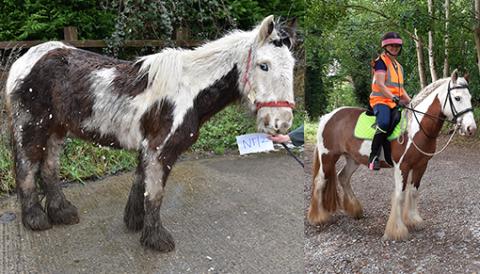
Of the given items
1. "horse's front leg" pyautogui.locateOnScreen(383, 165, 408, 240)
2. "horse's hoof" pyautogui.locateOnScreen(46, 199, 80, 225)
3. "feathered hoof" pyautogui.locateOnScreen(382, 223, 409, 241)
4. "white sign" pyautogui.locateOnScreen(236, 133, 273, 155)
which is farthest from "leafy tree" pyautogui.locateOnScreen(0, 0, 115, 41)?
"feathered hoof" pyautogui.locateOnScreen(382, 223, 409, 241)

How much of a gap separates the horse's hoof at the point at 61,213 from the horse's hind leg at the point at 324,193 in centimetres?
205

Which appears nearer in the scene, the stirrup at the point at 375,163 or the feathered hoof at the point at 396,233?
the feathered hoof at the point at 396,233

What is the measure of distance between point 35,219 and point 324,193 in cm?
245

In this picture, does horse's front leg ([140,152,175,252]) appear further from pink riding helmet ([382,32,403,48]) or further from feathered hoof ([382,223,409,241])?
pink riding helmet ([382,32,403,48])

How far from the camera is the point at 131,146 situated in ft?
9.81

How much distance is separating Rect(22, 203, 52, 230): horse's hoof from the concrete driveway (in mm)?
52

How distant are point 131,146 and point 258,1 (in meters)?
4.22

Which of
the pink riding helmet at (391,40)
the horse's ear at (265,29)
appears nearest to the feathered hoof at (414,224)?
the pink riding helmet at (391,40)

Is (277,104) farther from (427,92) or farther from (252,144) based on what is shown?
(252,144)

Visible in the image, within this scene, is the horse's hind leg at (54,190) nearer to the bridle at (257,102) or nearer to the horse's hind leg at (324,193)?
the bridle at (257,102)

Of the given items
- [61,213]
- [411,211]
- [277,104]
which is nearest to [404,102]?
[411,211]

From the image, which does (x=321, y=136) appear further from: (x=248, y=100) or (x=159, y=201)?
(x=159, y=201)

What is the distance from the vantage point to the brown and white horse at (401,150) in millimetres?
3164

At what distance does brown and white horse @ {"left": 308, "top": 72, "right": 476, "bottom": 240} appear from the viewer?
3164mm
